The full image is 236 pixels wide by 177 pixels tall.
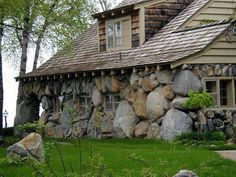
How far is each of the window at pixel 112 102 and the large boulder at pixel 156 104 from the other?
3217 mm

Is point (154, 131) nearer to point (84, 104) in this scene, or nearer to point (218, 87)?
point (218, 87)

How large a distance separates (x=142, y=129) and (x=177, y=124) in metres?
2.45

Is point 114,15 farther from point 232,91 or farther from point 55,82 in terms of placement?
point 232,91

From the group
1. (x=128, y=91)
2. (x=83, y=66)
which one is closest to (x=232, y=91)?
(x=128, y=91)

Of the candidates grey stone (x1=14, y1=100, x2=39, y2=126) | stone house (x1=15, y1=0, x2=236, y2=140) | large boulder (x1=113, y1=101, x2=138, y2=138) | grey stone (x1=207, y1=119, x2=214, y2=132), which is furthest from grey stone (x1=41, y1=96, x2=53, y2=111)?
grey stone (x1=207, y1=119, x2=214, y2=132)

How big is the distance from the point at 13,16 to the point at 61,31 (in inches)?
107

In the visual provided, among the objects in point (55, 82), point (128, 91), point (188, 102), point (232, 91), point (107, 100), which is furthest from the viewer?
point (55, 82)

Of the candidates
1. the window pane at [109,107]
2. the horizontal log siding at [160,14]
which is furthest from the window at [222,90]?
the window pane at [109,107]

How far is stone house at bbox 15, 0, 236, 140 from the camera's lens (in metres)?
22.7

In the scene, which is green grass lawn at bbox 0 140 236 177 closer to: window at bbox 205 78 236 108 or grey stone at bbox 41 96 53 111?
window at bbox 205 78 236 108

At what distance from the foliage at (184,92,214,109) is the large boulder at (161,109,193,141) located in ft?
1.44

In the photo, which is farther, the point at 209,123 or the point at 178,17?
the point at 178,17

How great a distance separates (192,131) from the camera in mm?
22188

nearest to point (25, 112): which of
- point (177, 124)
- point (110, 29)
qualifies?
point (110, 29)
